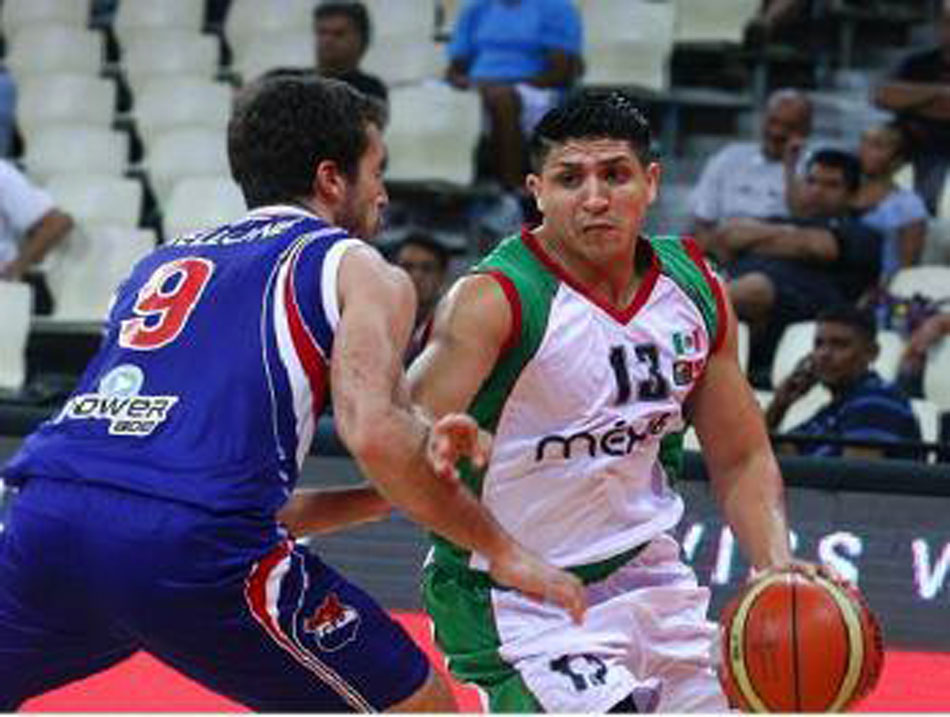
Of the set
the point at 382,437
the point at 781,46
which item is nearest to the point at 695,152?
the point at 781,46

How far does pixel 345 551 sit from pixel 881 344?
2.68 meters

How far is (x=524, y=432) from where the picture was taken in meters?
5.04

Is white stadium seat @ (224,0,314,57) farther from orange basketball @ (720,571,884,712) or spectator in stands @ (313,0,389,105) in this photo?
orange basketball @ (720,571,884,712)

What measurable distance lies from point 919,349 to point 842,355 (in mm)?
777

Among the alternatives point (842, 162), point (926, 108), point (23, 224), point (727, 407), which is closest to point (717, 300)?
point (727, 407)

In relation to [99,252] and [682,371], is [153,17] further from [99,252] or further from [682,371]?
[682,371]

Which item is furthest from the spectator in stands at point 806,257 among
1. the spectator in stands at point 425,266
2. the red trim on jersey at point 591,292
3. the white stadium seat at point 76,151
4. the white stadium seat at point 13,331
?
the red trim on jersey at point 591,292

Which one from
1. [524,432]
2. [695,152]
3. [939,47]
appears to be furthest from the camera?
[695,152]

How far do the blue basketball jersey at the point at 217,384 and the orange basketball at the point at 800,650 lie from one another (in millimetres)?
889

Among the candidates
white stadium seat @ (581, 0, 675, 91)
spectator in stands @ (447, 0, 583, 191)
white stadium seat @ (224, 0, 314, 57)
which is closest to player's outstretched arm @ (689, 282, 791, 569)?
spectator in stands @ (447, 0, 583, 191)

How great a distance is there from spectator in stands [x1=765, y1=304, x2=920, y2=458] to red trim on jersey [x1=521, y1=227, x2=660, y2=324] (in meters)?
3.73

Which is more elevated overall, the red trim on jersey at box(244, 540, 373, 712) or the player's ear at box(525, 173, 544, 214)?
the player's ear at box(525, 173, 544, 214)

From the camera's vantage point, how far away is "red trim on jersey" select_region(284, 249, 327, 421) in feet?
14.7

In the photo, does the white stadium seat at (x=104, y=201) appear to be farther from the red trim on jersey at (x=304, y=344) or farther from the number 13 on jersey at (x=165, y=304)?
the red trim on jersey at (x=304, y=344)
